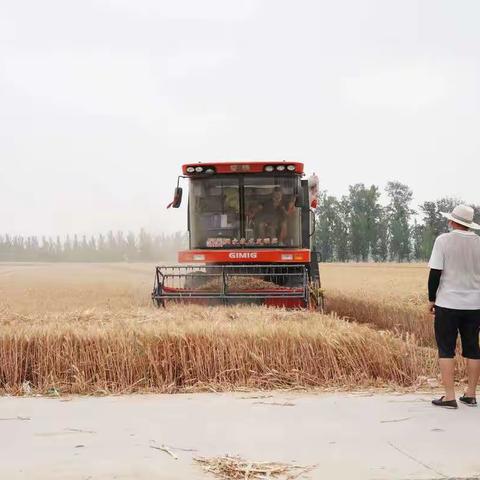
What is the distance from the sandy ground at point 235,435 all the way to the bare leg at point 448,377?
0.15 metres

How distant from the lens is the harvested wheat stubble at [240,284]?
13.8 m

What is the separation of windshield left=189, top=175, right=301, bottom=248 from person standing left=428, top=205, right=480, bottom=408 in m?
8.15

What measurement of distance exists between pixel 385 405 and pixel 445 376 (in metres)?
0.58

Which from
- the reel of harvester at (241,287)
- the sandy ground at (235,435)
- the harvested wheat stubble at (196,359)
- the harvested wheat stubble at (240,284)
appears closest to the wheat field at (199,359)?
the harvested wheat stubble at (196,359)

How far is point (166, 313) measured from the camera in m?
9.86

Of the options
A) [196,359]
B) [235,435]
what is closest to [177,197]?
[196,359]

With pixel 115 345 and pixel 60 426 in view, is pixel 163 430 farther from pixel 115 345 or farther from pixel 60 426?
pixel 115 345

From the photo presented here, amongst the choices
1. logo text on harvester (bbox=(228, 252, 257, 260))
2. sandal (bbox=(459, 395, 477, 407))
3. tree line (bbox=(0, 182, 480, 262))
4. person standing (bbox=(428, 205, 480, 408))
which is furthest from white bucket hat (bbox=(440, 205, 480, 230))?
tree line (bbox=(0, 182, 480, 262))

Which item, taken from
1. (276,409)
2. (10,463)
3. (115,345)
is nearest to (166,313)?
(115,345)

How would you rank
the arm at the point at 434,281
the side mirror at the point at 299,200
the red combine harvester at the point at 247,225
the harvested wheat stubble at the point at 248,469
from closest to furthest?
the harvested wheat stubble at the point at 248,469
the arm at the point at 434,281
the red combine harvester at the point at 247,225
the side mirror at the point at 299,200

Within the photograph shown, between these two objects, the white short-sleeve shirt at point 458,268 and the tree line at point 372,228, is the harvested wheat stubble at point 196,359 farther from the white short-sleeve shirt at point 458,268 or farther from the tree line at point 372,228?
the tree line at point 372,228

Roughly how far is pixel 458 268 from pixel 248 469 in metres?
3.03

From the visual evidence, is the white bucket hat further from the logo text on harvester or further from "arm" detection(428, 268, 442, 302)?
the logo text on harvester

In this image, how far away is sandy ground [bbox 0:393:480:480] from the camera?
4.55 metres
